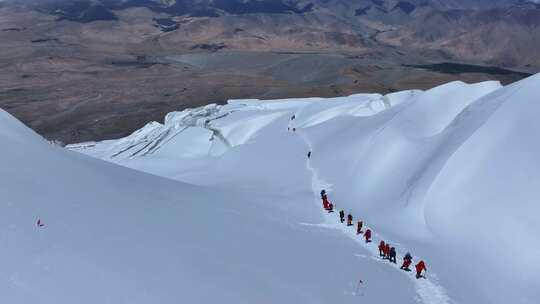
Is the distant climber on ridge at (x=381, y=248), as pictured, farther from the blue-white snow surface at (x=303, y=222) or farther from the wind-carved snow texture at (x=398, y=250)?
the blue-white snow surface at (x=303, y=222)

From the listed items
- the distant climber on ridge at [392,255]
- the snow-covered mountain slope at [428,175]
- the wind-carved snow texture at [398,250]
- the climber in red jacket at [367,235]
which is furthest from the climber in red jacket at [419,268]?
the climber in red jacket at [367,235]

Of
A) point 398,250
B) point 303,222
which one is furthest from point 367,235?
point 303,222

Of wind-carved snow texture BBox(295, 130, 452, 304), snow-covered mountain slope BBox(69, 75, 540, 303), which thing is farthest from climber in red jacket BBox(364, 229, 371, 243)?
snow-covered mountain slope BBox(69, 75, 540, 303)

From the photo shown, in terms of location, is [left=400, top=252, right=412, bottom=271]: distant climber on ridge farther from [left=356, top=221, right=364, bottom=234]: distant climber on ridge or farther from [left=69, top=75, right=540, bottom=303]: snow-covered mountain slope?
[left=356, top=221, right=364, bottom=234]: distant climber on ridge

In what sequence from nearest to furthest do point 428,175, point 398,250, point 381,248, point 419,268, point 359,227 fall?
point 419,268
point 381,248
point 398,250
point 359,227
point 428,175

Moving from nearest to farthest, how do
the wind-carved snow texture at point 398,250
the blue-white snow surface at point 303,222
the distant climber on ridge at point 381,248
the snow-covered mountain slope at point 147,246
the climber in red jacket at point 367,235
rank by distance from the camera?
the snow-covered mountain slope at point 147,246, the blue-white snow surface at point 303,222, the wind-carved snow texture at point 398,250, the distant climber on ridge at point 381,248, the climber in red jacket at point 367,235

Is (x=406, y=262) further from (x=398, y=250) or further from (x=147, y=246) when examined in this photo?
(x=147, y=246)
